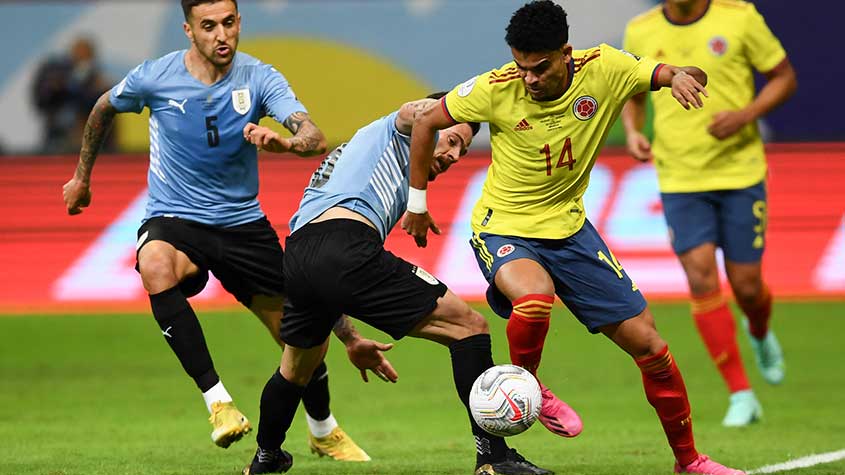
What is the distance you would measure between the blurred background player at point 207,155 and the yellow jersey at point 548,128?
3.59ft

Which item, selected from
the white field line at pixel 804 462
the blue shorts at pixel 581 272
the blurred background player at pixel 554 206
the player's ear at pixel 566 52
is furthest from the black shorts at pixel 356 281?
the white field line at pixel 804 462

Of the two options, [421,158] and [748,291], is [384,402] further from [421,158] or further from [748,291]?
[421,158]

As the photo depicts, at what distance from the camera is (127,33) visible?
16172mm

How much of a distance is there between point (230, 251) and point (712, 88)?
3.62m

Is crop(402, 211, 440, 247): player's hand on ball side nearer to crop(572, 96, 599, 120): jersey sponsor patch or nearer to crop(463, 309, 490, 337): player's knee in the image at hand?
crop(463, 309, 490, 337): player's knee

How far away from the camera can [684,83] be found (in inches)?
245

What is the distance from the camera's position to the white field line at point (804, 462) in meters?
7.05

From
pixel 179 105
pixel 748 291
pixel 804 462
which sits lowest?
pixel 748 291

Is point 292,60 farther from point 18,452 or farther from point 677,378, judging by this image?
point 677,378

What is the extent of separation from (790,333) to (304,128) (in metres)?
6.58

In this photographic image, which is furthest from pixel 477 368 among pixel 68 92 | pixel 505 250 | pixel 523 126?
pixel 68 92

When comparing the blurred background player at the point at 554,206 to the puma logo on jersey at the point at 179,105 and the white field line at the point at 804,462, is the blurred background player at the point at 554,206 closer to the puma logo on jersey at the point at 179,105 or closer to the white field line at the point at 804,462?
the white field line at the point at 804,462

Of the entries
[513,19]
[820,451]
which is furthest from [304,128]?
[820,451]

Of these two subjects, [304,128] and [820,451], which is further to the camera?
[820,451]
